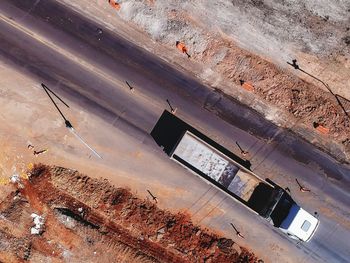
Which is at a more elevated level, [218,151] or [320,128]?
[320,128]

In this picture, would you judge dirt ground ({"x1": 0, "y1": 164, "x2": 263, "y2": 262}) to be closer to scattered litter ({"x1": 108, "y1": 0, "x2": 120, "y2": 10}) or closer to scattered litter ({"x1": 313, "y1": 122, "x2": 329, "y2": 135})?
scattered litter ({"x1": 313, "y1": 122, "x2": 329, "y2": 135})

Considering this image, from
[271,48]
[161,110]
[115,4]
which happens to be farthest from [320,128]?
[115,4]

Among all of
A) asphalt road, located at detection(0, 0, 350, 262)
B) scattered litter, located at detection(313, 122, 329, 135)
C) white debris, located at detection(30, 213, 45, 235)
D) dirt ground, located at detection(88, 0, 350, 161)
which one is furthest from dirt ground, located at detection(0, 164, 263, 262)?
dirt ground, located at detection(88, 0, 350, 161)

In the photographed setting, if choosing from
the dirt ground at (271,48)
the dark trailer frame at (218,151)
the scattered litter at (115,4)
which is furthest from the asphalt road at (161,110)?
the scattered litter at (115,4)

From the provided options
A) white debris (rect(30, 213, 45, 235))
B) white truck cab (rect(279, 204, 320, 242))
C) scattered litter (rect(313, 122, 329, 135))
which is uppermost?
scattered litter (rect(313, 122, 329, 135))

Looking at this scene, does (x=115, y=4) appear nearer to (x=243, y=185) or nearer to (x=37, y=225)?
(x=243, y=185)

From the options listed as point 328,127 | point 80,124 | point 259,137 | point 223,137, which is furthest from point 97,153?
point 328,127

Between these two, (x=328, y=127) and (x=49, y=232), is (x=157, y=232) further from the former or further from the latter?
(x=328, y=127)
